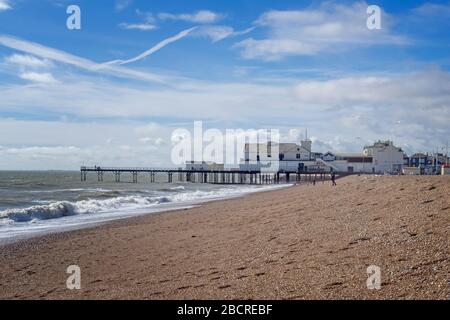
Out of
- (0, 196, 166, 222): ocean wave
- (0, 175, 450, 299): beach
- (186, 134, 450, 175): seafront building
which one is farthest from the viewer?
(186, 134, 450, 175): seafront building

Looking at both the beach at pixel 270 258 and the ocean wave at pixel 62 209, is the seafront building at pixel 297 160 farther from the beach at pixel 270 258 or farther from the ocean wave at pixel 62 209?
the beach at pixel 270 258

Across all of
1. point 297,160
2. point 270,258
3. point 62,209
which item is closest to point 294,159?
point 297,160

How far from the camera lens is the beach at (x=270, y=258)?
248 inches

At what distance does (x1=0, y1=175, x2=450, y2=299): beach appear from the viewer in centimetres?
629

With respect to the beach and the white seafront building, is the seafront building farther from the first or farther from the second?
the beach

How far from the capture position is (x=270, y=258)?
Result: 820 cm

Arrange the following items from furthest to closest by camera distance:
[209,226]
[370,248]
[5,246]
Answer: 1. [209,226]
2. [5,246]
3. [370,248]

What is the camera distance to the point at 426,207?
32.9ft

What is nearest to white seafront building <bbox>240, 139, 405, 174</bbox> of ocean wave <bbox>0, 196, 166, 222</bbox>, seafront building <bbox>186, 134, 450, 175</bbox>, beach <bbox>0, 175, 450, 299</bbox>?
seafront building <bbox>186, 134, 450, 175</bbox>

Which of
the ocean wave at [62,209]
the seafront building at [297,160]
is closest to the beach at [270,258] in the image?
the ocean wave at [62,209]

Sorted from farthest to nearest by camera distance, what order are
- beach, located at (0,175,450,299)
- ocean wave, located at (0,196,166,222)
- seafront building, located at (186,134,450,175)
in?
1. seafront building, located at (186,134,450,175)
2. ocean wave, located at (0,196,166,222)
3. beach, located at (0,175,450,299)

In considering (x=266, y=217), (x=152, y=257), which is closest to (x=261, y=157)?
(x=266, y=217)
